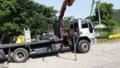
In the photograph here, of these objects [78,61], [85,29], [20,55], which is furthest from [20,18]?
[78,61]

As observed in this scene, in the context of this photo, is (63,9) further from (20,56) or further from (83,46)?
(20,56)

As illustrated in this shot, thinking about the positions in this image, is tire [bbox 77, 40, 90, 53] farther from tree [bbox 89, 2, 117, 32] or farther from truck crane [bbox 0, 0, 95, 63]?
A: tree [bbox 89, 2, 117, 32]

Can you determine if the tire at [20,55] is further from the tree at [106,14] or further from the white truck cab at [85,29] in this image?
the tree at [106,14]

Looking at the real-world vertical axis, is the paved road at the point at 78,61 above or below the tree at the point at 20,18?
below

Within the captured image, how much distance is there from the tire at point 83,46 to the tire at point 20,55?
4.45 metres

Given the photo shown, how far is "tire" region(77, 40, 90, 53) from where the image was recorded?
2611 centimetres

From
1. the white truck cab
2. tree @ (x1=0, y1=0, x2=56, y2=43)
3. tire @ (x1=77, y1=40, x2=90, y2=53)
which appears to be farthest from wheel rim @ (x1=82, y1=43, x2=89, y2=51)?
tree @ (x1=0, y1=0, x2=56, y2=43)

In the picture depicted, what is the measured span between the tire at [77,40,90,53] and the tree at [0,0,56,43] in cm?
1123

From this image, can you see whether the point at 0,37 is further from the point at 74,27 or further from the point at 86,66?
the point at 86,66

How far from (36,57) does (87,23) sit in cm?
492

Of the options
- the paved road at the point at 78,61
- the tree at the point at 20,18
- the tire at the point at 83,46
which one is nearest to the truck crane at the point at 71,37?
the tire at the point at 83,46

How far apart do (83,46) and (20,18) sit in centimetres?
1284

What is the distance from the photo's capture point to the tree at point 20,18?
1406 inches

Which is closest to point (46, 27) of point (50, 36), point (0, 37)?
point (0, 37)
